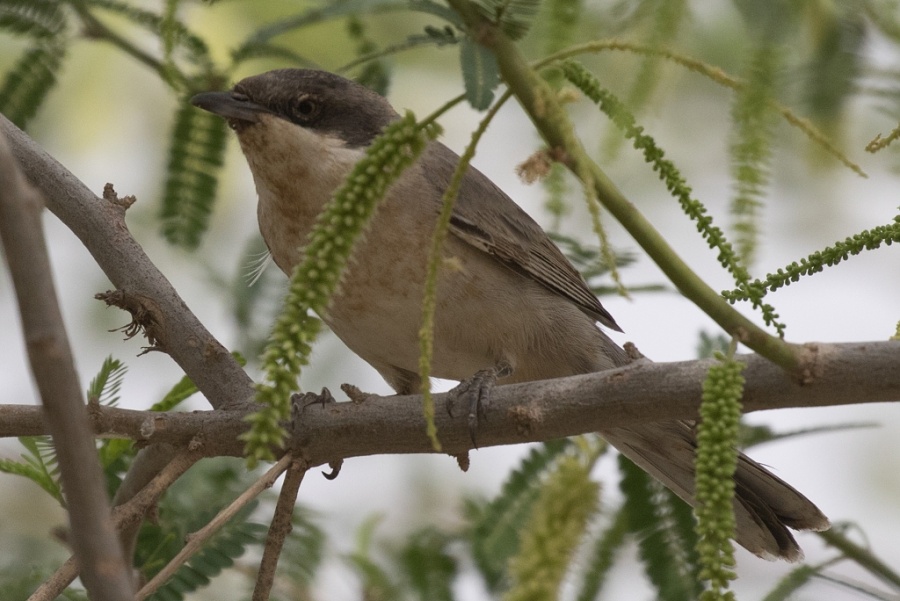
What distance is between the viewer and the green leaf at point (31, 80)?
503 cm

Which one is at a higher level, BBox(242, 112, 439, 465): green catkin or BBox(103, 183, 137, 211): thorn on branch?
BBox(103, 183, 137, 211): thorn on branch

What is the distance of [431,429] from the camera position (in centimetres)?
246

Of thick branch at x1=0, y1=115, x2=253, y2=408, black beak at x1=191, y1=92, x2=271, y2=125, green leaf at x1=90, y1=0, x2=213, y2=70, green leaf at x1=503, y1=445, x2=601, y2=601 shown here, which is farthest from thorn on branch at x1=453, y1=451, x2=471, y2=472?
green leaf at x1=90, y1=0, x2=213, y2=70

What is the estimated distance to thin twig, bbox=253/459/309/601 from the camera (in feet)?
11.0

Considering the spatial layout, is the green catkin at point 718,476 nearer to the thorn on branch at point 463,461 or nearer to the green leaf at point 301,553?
the thorn on branch at point 463,461

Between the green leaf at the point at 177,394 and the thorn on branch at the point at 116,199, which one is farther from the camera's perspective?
the green leaf at the point at 177,394

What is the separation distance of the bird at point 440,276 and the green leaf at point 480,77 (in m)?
2.38

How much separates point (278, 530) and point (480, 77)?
1.73 metres

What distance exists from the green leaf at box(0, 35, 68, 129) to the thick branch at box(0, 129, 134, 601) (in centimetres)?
326

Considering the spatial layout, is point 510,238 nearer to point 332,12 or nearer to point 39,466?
point 39,466

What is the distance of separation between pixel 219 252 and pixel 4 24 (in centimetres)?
360

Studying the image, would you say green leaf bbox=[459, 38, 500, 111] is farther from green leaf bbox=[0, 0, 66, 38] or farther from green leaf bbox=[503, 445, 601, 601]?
green leaf bbox=[0, 0, 66, 38]

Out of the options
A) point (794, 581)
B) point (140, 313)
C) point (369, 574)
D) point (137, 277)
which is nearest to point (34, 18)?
point (137, 277)

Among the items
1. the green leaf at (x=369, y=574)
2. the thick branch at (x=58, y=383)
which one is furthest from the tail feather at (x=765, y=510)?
the thick branch at (x=58, y=383)
